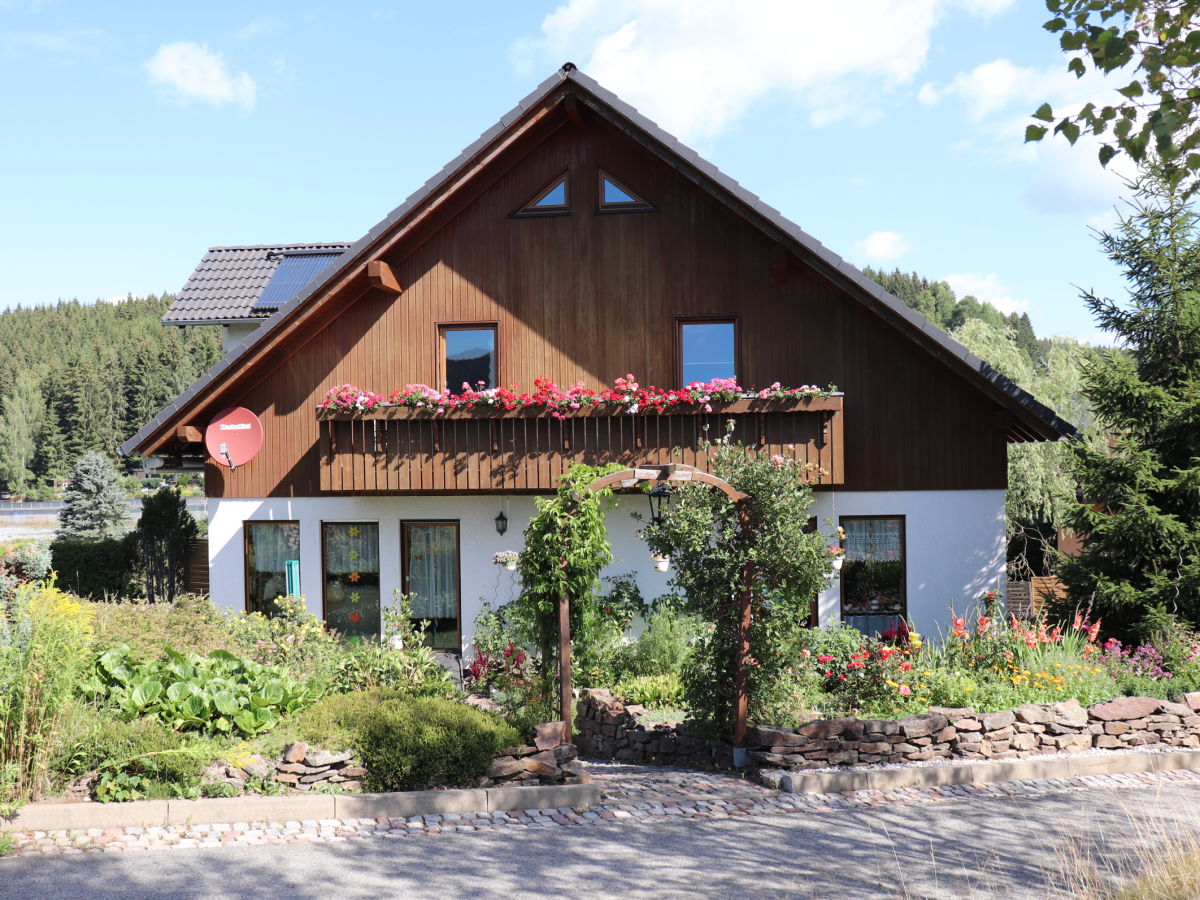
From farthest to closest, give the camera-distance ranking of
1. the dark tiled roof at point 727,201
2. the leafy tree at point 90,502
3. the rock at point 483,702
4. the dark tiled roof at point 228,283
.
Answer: the leafy tree at point 90,502 → the dark tiled roof at point 228,283 → the dark tiled roof at point 727,201 → the rock at point 483,702

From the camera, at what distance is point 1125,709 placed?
9.49m

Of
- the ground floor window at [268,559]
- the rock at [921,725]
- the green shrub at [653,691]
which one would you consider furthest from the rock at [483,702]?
the ground floor window at [268,559]

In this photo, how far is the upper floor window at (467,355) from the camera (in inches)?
573

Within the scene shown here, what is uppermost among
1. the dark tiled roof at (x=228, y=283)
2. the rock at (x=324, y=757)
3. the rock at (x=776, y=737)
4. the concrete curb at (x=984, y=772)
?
the dark tiled roof at (x=228, y=283)

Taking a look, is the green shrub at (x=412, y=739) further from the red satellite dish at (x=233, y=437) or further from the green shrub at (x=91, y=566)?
the green shrub at (x=91, y=566)

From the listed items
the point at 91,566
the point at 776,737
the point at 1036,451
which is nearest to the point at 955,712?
the point at 776,737

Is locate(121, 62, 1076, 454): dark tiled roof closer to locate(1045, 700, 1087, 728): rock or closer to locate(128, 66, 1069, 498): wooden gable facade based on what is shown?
locate(128, 66, 1069, 498): wooden gable facade

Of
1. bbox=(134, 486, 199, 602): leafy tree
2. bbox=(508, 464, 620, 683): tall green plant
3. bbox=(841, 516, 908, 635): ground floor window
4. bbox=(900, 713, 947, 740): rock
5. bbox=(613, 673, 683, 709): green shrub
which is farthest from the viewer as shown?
bbox=(134, 486, 199, 602): leafy tree

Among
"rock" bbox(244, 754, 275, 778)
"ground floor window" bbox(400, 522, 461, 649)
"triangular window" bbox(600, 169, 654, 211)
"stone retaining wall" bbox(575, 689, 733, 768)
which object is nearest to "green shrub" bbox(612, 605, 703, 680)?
"stone retaining wall" bbox(575, 689, 733, 768)

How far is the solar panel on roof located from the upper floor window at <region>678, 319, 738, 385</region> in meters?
7.00

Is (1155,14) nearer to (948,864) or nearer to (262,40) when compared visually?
(948,864)

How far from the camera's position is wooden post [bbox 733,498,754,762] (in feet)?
29.7

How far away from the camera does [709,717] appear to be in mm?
9344

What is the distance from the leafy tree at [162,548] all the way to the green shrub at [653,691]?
1006 centimetres
